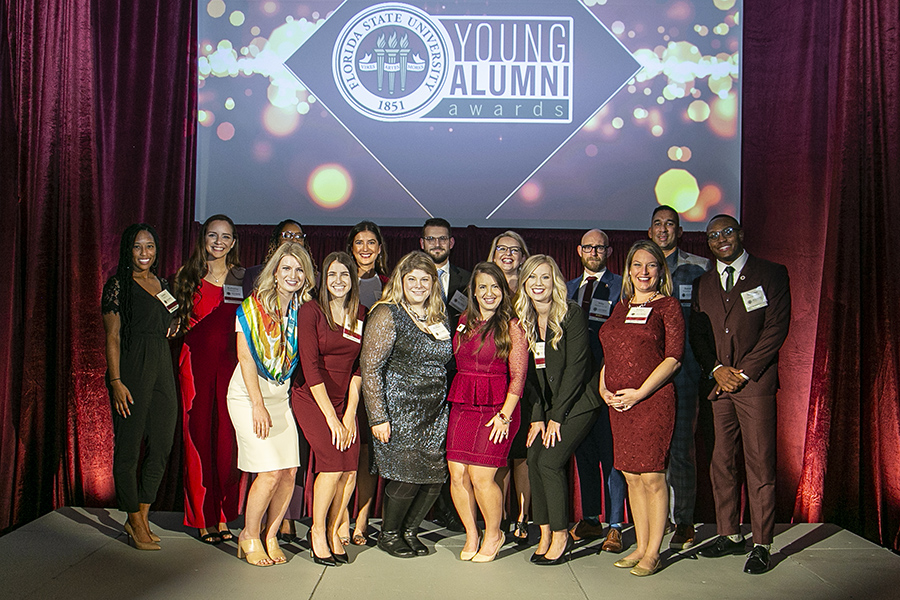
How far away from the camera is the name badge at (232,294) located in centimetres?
357

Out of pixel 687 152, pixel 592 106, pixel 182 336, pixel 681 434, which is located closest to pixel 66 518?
pixel 182 336

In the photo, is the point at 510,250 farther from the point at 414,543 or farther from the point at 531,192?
the point at 414,543

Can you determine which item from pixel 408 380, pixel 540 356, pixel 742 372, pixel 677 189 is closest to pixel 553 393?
pixel 540 356

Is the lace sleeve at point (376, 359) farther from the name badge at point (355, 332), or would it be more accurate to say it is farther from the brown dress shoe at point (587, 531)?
the brown dress shoe at point (587, 531)

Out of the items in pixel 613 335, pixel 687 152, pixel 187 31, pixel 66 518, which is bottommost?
pixel 66 518

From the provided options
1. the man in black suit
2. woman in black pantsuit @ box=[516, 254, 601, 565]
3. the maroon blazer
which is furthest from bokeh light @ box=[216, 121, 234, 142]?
the maroon blazer

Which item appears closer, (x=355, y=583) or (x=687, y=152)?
(x=355, y=583)

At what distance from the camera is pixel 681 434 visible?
12.1ft

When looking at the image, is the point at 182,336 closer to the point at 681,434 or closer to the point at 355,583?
the point at 355,583

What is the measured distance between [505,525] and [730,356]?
4.67ft

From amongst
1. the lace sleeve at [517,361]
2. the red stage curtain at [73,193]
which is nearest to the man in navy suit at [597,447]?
the lace sleeve at [517,361]

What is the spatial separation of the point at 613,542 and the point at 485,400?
1.01 metres

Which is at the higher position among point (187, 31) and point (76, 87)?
point (187, 31)

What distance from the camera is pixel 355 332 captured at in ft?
10.9
